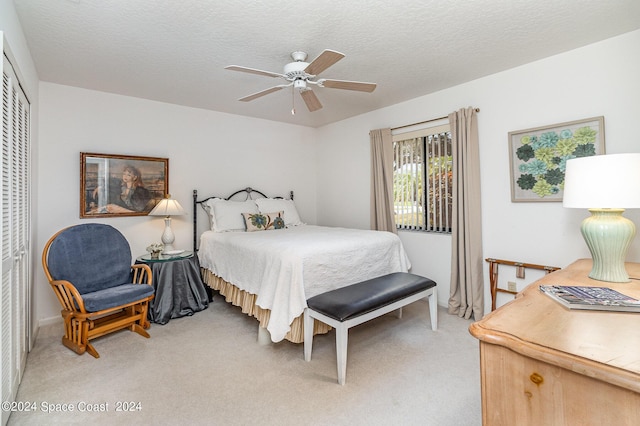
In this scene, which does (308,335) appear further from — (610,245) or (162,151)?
(162,151)

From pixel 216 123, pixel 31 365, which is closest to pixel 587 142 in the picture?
pixel 216 123

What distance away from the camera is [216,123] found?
4363 millimetres

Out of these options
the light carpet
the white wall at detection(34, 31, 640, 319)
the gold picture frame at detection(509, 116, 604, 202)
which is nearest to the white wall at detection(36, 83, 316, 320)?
the white wall at detection(34, 31, 640, 319)

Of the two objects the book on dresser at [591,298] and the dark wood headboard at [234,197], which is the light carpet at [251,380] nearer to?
the book on dresser at [591,298]

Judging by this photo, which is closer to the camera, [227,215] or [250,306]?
[250,306]

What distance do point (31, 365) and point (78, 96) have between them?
268 cm

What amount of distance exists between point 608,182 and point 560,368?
1.22 metres

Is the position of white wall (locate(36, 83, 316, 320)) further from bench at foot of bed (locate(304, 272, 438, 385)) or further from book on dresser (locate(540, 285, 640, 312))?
book on dresser (locate(540, 285, 640, 312))

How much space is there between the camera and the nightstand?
128 inches

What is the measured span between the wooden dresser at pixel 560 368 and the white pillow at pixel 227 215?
336 centimetres

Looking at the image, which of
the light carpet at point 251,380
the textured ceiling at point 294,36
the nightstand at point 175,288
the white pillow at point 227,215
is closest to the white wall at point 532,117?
the textured ceiling at point 294,36

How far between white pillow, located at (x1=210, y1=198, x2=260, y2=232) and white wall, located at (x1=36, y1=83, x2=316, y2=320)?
1.27 feet

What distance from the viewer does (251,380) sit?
7.21ft

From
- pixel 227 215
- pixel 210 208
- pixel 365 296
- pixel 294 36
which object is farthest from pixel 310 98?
pixel 210 208
